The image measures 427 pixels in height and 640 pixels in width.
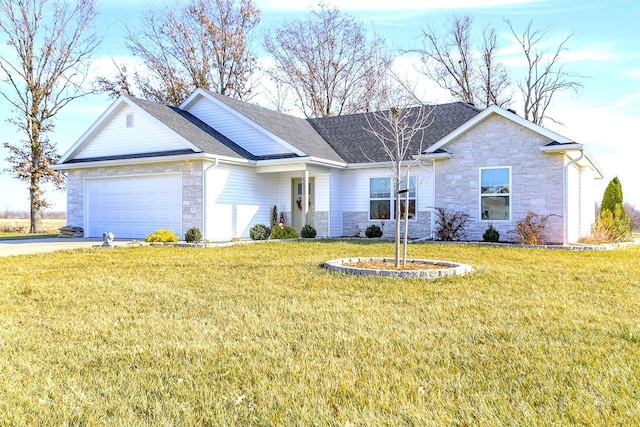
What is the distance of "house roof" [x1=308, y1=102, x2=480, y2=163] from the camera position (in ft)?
62.1

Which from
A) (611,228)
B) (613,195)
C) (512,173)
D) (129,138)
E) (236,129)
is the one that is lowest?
(611,228)

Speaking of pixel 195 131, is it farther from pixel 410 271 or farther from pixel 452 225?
pixel 410 271

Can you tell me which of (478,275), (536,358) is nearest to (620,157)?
(478,275)

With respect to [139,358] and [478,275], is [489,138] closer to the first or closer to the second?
[478,275]

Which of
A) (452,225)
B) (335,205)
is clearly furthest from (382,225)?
(452,225)

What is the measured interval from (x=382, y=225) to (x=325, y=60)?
17.4 meters

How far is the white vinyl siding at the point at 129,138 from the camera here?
57.0 ft

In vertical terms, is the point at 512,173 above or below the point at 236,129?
below

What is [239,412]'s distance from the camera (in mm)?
3107

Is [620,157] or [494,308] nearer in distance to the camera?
[494,308]

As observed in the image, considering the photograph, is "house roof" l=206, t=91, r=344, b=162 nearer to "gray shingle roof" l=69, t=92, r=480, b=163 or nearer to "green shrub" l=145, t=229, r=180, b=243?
"gray shingle roof" l=69, t=92, r=480, b=163

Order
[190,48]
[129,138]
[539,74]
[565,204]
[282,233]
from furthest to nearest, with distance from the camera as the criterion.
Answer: [190,48] < [539,74] < [129,138] < [282,233] < [565,204]

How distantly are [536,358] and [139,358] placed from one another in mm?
3260

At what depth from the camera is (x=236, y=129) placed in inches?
748
